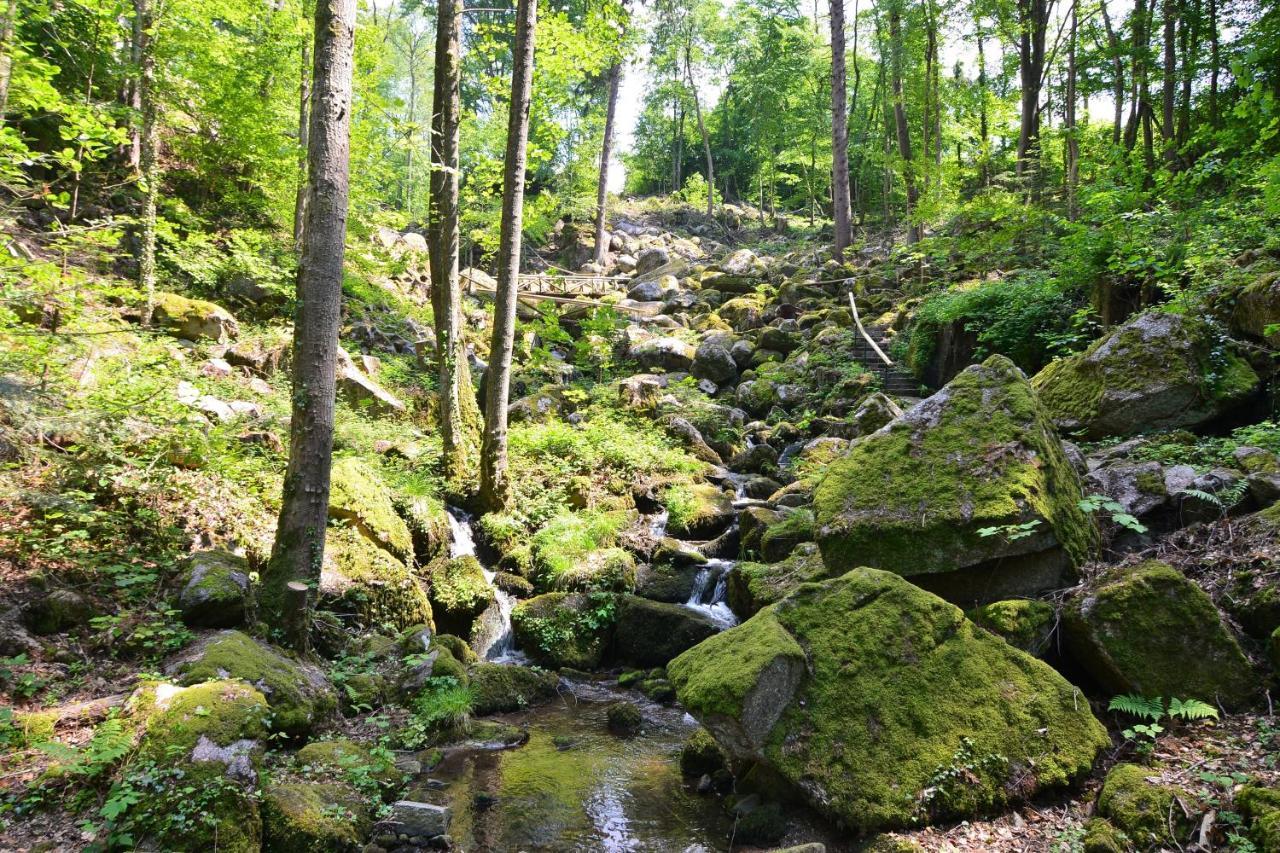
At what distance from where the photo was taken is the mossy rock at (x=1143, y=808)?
3432 mm

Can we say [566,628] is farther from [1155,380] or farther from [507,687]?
[1155,380]

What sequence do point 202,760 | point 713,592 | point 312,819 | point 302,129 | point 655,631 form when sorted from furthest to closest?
point 302,129, point 713,592, point 655,631, point 312,819, point 202,760

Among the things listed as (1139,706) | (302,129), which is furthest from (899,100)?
(1139,706)

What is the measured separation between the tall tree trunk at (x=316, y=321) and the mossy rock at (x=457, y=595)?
2.69 meters

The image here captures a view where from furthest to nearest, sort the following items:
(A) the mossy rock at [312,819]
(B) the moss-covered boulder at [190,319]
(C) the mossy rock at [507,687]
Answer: (B) the moss-covered boulder at [190,319] < (C) the mossy rock at [507,687] < (A) the mossy rock at [312,819]

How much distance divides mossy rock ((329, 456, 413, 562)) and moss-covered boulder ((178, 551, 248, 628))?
221 cm

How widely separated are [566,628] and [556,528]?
2145mm

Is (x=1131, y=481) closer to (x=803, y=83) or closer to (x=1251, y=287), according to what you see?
(x=1251, y=287)

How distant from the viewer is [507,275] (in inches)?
421

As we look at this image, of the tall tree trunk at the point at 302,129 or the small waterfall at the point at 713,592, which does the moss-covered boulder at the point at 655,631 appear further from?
the tall tree trunk at the point at 302,129

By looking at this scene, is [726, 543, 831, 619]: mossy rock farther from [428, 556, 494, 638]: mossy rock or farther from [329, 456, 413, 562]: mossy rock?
[329, 456, 413, 562]: mossy rock

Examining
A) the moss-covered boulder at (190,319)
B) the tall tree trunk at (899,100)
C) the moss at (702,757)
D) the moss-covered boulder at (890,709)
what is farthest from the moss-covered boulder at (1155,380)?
the tall tree trunk at (899,100)

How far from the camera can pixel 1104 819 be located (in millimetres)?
3699

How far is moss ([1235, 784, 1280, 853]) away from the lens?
3.07 meters
